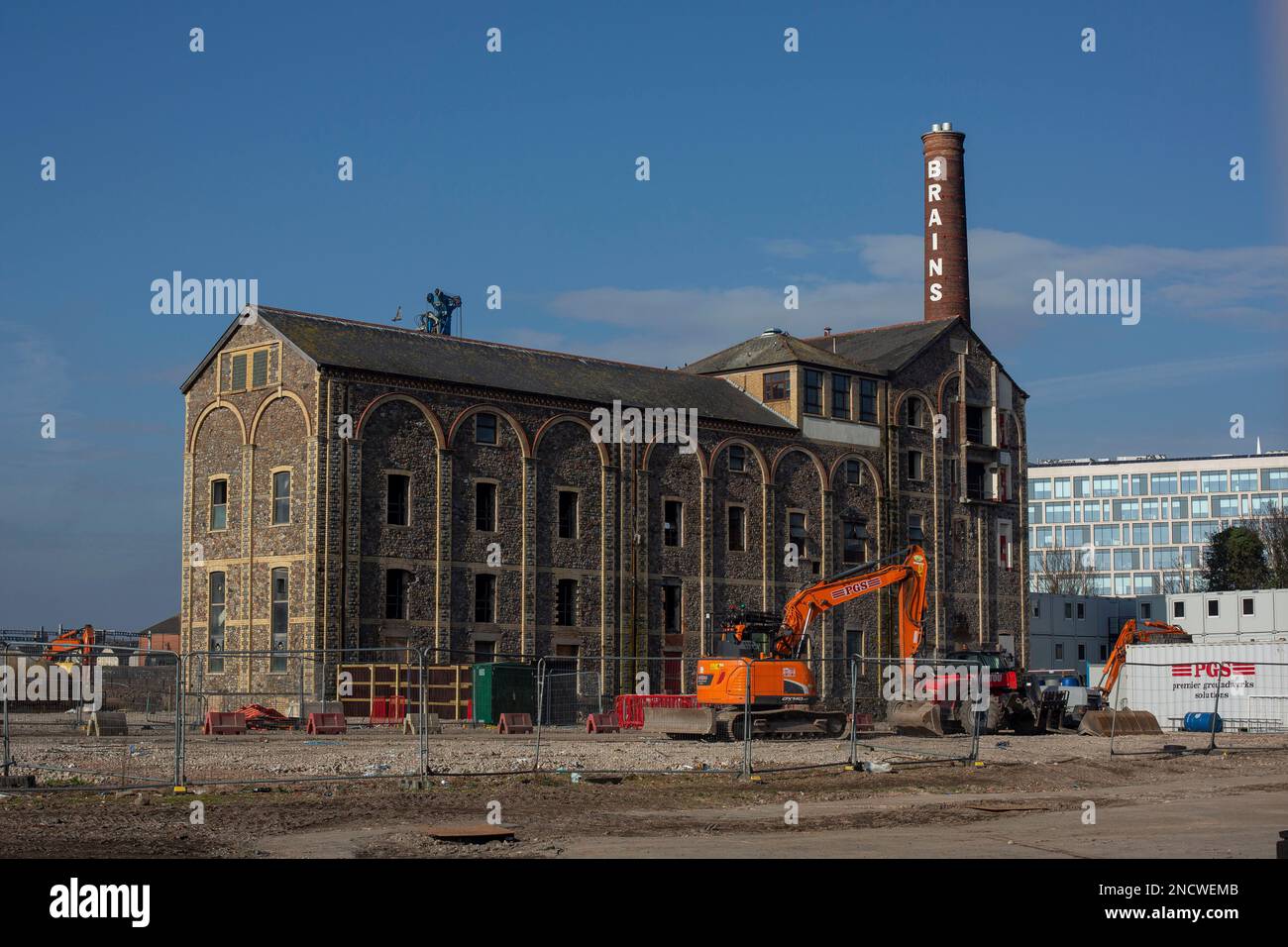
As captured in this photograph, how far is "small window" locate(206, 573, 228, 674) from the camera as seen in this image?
52375 mm

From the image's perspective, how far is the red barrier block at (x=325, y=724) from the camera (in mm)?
40750

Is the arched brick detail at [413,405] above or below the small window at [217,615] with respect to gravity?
above

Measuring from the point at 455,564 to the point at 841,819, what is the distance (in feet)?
104

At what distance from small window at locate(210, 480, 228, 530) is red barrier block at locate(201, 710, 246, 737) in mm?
13194

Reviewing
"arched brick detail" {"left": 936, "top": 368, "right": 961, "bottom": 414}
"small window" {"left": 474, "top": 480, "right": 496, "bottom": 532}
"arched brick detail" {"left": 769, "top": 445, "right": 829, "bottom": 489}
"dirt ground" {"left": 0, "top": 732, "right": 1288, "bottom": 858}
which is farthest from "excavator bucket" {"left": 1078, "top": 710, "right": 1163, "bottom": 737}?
"arched brick detail" {"left": 936, "top": 368, "right": 961, "bottom": 414}

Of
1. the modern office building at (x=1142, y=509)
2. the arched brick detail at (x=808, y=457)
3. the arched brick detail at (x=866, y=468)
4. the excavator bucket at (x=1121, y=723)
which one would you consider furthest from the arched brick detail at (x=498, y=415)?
the modern office building at (x=1142, y=509)

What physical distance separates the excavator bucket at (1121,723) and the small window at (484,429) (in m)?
21.1

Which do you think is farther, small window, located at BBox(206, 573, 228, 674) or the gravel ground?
small window, located at BBox(206, 573, 228, 674)

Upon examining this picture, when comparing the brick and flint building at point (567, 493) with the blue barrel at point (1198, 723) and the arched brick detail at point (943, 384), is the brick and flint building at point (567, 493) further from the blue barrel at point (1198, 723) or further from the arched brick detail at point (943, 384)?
the blue barrel at point (1198, 723)

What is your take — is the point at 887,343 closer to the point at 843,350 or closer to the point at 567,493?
the point at 843,350

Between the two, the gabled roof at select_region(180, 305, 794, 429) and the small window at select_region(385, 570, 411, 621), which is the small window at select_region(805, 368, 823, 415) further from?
the small window at select_region(385, 570, 411, 621)

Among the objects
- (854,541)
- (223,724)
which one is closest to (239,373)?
(223,724)

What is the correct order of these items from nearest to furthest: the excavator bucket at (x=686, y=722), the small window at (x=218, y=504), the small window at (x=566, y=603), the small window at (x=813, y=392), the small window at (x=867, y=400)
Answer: the excavator bucket at (x=686, y=722)
the small window at (x=218, y=504)
the small window at (x=566, y=603)
the small window at (x=813, y=392)
the small window at (x=867, y=400)
